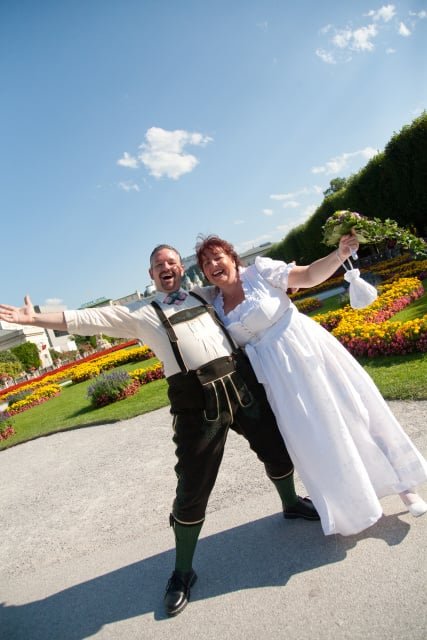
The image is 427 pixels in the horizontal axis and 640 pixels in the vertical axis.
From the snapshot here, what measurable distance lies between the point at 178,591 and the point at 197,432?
0.95m

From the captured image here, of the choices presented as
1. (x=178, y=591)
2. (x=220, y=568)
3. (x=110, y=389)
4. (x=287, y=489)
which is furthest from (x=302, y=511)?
(x=110, y=389)

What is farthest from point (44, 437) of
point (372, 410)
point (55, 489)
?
point (372, 410)

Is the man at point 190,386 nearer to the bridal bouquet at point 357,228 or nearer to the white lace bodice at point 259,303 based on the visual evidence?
the white lace bodice at point 259,303

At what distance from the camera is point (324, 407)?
246cm

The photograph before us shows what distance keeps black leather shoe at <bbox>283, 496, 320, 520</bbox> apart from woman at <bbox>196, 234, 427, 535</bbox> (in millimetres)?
436

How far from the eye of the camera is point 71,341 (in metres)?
61.9

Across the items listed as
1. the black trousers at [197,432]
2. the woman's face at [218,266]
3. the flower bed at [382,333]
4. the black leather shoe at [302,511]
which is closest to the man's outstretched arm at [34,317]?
the black trousers at [197,432]

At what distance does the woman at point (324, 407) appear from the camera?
2400mm

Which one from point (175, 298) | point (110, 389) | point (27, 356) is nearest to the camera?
point (175, 298)

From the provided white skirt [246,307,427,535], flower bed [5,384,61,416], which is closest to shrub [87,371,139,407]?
flower bed [5,384,61,416]

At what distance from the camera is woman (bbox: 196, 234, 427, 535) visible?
7.88ft

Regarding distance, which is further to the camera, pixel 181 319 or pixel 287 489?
pixel 287 489

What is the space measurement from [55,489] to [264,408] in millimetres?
4065

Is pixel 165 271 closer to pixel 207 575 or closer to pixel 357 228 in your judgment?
pixel 357 228
